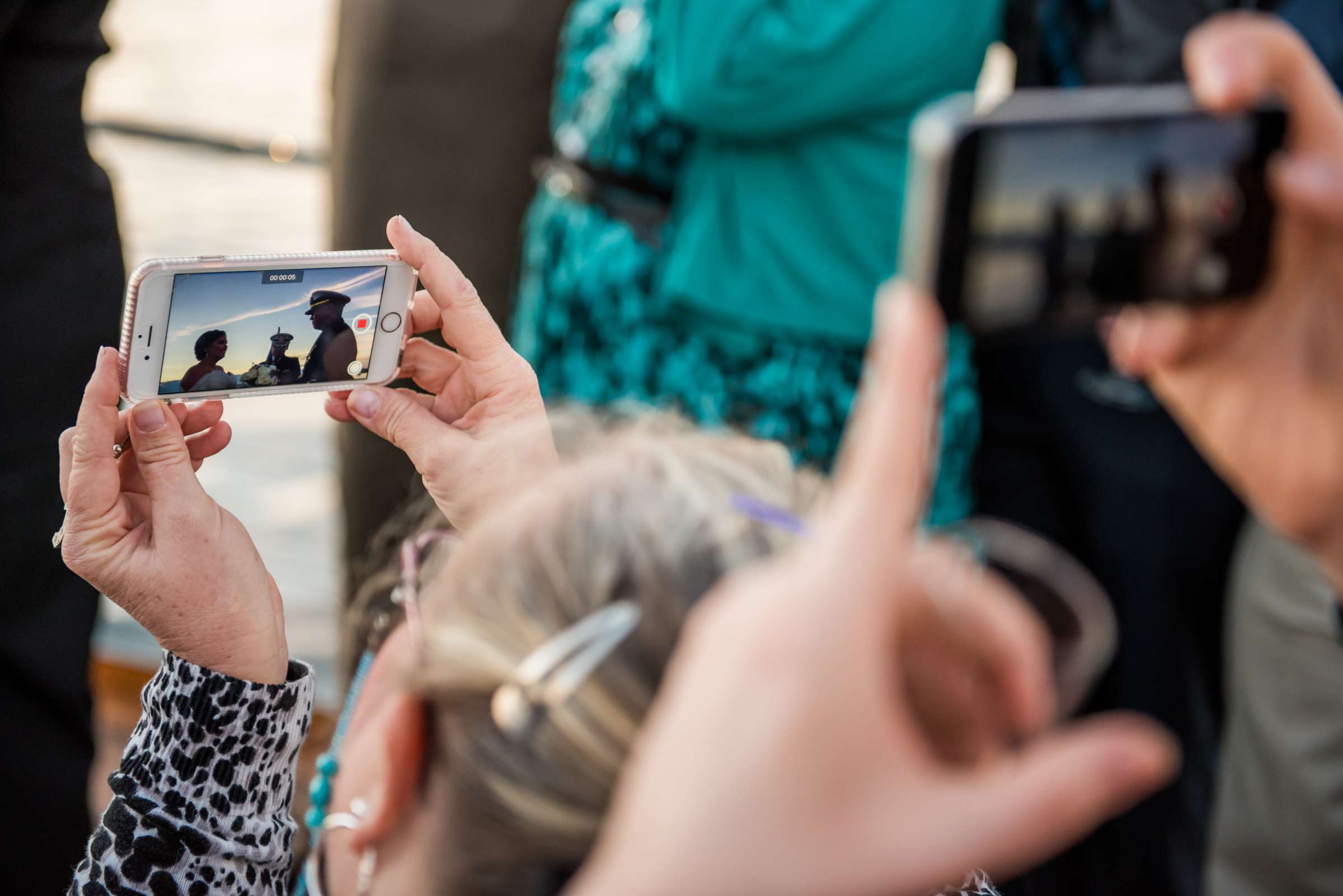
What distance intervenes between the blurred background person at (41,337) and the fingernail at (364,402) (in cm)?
39

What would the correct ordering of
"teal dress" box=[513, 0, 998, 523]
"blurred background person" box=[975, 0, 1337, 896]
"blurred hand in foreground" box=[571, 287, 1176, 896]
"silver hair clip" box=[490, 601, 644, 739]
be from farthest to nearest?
"blurred background person" box=[975, 0, 1337, 896], "teal dress" box=[513, 0, 998, 523], "silver hair clip" box=[490, 601, 644, 739], "blurred hand in foreground" box=[571, 287, 1176, 896]

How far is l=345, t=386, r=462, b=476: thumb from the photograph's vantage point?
838 mm

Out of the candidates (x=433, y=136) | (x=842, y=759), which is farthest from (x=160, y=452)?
(x=433, y=136)

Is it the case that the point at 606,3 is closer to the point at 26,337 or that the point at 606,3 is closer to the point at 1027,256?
the point at 26,337

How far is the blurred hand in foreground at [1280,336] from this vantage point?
61 cm

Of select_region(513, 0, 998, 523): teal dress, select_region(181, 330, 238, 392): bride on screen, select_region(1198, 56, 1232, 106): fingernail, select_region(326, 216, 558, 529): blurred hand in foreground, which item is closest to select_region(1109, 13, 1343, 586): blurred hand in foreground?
select_region(1198, 56, 1232, 106): fingernail

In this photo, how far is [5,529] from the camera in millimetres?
1121

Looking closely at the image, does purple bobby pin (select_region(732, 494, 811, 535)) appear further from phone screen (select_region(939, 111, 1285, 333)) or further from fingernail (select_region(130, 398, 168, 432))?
fingernail (select_region(130, 398, 168, 432))

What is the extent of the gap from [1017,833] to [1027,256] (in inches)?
11.4

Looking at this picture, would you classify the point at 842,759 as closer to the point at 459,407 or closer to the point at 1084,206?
the point at 1084,206

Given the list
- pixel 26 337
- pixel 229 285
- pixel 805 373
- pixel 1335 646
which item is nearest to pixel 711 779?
pixel 229 285

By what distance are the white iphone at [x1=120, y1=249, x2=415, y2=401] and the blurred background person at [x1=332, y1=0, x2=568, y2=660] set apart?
3.34 ft

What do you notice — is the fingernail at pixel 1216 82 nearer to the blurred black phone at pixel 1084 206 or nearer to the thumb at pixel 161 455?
the blurred black phone at pixel 1084 206

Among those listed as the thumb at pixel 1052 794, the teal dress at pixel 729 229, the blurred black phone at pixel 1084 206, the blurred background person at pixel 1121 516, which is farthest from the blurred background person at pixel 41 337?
the blurred background person at pixel 1121 516
